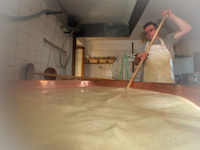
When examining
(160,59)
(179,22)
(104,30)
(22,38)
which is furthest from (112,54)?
(22,38)

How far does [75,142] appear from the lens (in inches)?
10.1

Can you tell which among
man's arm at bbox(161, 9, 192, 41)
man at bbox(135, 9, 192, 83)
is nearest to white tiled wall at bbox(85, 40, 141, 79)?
man at bbox(135, 9, 192, 83)

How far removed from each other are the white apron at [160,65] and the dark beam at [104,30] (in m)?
2.17

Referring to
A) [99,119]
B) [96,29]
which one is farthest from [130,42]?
[99,119]

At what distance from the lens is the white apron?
191 centimetres

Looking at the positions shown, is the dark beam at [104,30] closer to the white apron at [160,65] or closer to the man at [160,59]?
the man at [160,59]

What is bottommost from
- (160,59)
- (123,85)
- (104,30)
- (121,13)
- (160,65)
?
(123,85)

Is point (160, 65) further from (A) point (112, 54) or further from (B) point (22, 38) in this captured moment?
(A) point (112, 54)

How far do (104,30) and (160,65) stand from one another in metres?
2.61

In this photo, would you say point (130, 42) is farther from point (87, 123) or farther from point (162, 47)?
point (87, 123)

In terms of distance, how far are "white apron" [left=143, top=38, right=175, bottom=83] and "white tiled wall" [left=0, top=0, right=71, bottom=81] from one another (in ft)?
7.20

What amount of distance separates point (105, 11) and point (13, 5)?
2.27 metres

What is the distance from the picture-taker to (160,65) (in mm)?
1965

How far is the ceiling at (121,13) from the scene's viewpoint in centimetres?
252
